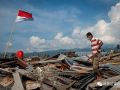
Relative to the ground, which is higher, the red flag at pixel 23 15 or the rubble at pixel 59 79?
the red flag at pixel 23 15

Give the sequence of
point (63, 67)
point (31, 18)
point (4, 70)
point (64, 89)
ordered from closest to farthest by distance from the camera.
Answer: point (64, 89) → point (4, 70) → point (63, 67) → point (31, 18)

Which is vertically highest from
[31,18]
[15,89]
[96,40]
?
[31,18]

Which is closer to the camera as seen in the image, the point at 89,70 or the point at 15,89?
the point at 15,89

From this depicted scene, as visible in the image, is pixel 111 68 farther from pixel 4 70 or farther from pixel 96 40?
pixel 4 70

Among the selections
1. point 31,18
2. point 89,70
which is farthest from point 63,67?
point 31,18

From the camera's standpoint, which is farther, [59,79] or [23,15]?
[23,15]

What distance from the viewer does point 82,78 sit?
15.5 m

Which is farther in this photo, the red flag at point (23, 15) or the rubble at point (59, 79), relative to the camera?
the red flag at point (23, 15)

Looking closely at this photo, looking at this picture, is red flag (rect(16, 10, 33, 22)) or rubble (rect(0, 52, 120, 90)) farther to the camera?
red flag (rect(16, 10, 33, 22))

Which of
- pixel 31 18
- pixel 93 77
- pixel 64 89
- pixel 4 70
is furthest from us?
pixel 31 18

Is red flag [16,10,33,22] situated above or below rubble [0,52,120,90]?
above

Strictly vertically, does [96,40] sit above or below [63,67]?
above

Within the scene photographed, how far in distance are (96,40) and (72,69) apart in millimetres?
2655

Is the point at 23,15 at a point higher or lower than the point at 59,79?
higher
